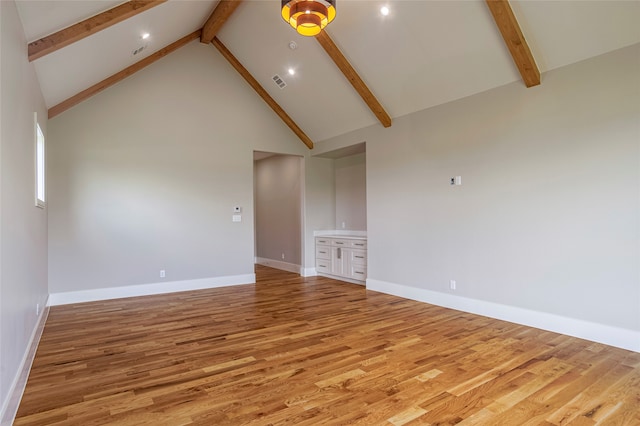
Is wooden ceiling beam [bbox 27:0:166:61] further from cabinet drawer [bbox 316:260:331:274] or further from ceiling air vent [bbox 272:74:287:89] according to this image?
cabinet drawer [bbox 316:260:331:274]

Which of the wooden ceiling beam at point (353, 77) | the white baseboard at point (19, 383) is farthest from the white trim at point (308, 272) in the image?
the white baseboard at point (19, 383)

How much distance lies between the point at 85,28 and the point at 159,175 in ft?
9.17

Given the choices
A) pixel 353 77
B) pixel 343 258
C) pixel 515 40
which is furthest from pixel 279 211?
pixel 515 40

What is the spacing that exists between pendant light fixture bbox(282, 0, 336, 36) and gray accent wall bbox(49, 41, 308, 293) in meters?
3.36

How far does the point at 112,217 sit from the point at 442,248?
15.9 feet

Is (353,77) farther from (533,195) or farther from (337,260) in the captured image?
(337,260)

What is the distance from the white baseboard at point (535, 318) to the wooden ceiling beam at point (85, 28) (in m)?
4.72

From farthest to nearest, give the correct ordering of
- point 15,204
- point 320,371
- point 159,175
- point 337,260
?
point 337,260 → point 159,175 → point 320,371 → point 15,204

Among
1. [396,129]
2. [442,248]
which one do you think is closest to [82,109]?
[396,129]

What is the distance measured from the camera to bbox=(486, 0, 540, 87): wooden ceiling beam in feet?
10.8

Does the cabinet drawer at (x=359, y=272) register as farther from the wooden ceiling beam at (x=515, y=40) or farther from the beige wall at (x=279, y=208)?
the wooden ceiling beam at (x=515, y=40)

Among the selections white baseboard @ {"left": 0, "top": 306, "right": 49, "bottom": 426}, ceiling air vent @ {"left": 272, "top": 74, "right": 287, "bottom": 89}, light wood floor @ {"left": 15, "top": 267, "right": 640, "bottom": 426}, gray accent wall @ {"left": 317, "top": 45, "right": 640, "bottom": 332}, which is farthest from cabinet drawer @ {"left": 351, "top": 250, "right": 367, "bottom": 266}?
white baseboard @ {"left": 0, "top": 306, "right": 49, "bottom": 426}

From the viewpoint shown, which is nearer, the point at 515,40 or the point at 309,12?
the point at 309,12

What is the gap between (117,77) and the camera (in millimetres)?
5062
